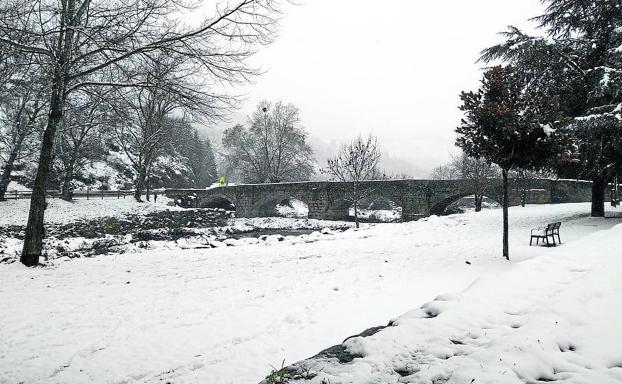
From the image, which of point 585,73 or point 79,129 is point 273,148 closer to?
point 79,129

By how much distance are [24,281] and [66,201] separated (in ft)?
73.1

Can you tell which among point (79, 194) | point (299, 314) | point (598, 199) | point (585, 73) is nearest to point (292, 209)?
point (79, 194)

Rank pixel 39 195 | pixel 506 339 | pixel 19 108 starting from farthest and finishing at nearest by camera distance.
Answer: pixel 19 108
pixel 39 195
pixel 506 339

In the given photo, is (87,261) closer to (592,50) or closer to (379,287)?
(379,287)

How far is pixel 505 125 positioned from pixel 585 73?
784 cm

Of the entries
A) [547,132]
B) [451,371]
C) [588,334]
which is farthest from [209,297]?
[547,132]

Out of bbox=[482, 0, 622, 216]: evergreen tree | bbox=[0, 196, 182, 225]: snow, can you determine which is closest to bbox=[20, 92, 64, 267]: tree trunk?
bbox=[0, 196, 182, 225]: snow

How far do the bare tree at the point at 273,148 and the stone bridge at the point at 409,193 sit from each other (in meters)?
6.95

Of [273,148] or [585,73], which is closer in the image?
[585,73]

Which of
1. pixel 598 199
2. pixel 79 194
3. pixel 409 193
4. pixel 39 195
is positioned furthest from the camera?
pixel 79 194

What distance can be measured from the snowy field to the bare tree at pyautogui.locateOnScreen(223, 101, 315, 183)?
100 ft

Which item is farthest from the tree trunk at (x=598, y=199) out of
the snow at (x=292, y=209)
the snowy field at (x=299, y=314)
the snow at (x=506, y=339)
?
the snow at (x=292, y=209)

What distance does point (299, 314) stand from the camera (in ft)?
18.5

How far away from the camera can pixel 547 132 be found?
8.43 metres
